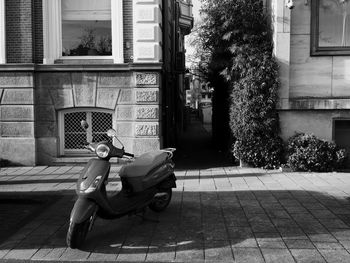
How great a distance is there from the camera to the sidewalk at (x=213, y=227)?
17.4 ft

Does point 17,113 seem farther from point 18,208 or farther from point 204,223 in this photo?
point 204,223

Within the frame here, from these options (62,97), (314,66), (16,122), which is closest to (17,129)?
(16,122)

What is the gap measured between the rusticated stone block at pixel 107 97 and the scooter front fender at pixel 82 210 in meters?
5.94

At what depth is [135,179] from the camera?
6391 mm

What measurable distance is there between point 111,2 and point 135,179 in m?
6.35

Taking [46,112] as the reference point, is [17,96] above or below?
above

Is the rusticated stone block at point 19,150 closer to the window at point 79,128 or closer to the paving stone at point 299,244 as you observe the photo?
the window at point 79,128

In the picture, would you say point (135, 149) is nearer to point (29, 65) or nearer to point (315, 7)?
point (29, 65)

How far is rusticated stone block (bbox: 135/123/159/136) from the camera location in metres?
11.1

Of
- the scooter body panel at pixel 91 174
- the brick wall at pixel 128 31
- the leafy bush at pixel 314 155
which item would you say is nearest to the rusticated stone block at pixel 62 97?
the brick wall at pixel 128 31

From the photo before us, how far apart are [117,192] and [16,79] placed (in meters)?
6.05

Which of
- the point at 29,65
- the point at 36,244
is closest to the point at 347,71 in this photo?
the point at 29,65

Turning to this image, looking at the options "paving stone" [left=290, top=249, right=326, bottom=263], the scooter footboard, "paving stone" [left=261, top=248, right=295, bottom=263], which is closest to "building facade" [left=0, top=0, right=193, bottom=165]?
the scooter footboard

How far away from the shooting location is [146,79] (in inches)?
435
